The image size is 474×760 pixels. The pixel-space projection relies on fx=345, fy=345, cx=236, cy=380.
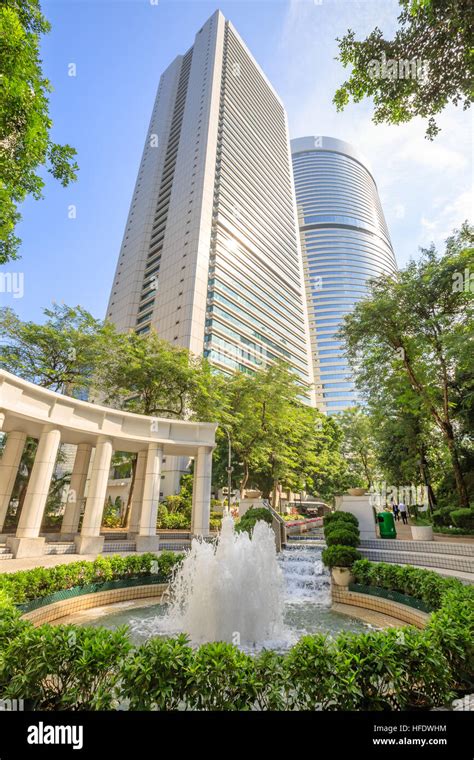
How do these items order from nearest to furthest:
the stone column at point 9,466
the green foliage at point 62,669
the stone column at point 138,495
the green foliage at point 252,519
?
the green foliage at point 62,669
the stone column at point 9,466
the green foliage at point 252,519
the stone column at point 138,495

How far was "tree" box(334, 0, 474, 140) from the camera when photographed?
28.0 ft

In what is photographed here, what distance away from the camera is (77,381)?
21.7 m

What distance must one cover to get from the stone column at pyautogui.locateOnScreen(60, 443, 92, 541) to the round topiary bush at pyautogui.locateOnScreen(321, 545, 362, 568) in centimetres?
1195

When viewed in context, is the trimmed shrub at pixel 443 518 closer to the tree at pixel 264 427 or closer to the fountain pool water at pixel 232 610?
the fountain pool water at pixel 232 610

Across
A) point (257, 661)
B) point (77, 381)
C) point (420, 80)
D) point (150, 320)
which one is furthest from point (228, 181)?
point (257, 661)

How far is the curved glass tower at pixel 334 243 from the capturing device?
107938 millimetres

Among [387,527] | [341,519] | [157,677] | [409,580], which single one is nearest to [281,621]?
[409,580]

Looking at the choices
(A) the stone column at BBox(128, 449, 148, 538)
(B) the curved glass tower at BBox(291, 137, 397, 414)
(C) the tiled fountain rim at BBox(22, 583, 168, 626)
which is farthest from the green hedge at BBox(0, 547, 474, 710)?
(B) the curved glass tower at BBox(291, 137, 397, 414)

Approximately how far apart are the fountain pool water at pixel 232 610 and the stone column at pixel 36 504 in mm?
5427

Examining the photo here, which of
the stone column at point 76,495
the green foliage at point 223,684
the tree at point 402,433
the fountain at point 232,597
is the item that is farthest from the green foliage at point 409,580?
the stone column at point 76,495
